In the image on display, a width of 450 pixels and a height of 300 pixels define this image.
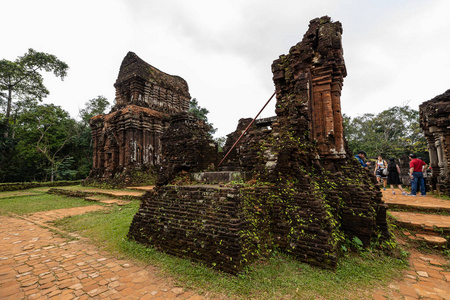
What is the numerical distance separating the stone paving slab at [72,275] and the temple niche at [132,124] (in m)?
9.63

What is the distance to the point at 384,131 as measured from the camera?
2772 cm

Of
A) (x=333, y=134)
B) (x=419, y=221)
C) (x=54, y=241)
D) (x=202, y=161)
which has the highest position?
(x=333, y=134)

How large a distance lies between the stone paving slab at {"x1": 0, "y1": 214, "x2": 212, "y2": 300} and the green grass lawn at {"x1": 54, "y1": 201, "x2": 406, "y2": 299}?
0.24 m

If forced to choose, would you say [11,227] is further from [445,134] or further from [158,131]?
[445,134]

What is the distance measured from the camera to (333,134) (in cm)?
524

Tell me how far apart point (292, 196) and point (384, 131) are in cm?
3101

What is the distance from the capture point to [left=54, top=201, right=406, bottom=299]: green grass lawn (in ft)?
9.06

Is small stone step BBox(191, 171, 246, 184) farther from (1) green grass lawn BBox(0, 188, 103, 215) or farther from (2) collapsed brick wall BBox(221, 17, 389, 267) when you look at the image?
(1) green grass lawn BBox(0, 188, 103, 215)

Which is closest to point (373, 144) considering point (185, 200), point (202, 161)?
point (202, 161)

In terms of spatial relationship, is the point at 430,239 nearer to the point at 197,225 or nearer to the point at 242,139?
the point at 197,225

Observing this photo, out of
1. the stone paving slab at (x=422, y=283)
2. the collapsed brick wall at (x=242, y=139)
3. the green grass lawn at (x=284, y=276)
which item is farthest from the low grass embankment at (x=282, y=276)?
the collapsed brick wall at (x=242, y=139)

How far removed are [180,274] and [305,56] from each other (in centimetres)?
558

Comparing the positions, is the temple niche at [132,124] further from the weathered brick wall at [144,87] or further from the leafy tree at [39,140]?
the leafy tree at [39,140]

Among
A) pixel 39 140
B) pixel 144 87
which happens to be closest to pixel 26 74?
pixel 39 140
